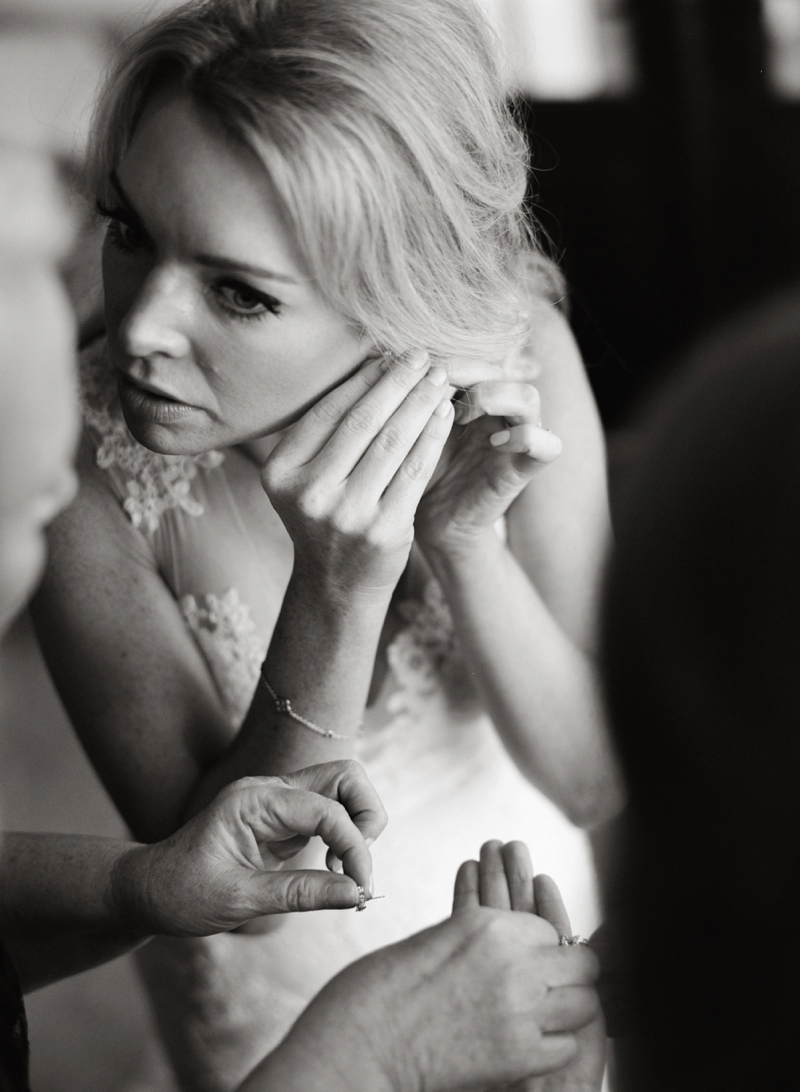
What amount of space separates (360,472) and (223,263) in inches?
6.8

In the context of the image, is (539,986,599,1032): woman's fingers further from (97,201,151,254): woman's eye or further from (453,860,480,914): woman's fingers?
(97,201,151,254): woman's eye

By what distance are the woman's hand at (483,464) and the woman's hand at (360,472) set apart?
9 centimetres

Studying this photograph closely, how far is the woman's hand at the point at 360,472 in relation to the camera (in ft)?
2.27

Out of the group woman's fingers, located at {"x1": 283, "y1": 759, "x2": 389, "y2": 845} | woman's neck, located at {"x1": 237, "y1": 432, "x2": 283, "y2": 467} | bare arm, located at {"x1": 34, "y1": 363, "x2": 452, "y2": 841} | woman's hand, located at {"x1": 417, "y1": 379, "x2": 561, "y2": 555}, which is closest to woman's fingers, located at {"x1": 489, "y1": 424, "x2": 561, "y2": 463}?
woman's hand, located at {"x1": 417, "y1": 379, "x2": 561, "y2": 555}

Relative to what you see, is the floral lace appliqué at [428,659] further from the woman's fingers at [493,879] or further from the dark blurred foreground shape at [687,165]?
the dark blurred foreground shape at [687,165]

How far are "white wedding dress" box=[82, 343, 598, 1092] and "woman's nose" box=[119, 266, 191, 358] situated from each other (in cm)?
11

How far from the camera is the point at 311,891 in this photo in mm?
598

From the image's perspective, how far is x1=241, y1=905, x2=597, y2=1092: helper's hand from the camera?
0.63m

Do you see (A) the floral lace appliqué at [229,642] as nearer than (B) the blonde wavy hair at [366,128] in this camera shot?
No

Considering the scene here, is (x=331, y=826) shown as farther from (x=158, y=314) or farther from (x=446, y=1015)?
(x=158, y=314)

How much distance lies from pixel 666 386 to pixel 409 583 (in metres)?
0.29

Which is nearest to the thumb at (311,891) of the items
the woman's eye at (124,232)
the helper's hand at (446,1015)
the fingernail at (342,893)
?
the fingernail at (342,893)

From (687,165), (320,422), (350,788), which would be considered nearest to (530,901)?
(350,788)

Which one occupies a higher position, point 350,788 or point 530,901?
point 350,788
